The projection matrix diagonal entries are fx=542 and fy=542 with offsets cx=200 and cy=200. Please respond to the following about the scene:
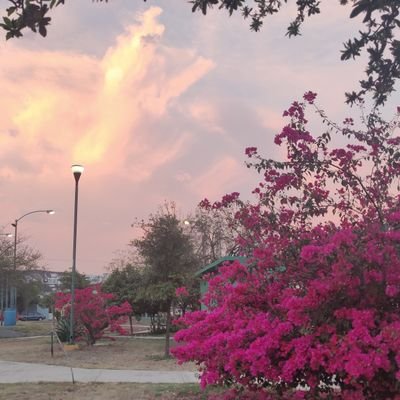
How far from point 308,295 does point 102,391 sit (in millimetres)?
5659

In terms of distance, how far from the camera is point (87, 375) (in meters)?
11.4

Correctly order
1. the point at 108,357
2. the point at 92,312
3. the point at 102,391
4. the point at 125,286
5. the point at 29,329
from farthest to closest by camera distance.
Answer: the point at 29,329, the point at 125,286, the point at 92,312, the point at 108,357, the point at 102,391

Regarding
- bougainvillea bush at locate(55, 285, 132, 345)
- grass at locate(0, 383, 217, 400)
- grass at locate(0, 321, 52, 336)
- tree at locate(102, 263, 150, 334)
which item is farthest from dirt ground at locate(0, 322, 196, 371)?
grass at locate(0, 321, 52, 336)

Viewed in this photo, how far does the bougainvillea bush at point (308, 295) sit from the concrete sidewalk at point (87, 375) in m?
4.31

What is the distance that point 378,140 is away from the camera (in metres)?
7.61

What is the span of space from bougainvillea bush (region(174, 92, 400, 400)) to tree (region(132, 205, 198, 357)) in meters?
8.90

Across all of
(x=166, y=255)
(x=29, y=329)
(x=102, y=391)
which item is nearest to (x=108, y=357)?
(x=166, y=255)

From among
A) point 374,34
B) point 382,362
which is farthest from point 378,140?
point 382,362

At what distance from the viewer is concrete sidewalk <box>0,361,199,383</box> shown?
35.0ft

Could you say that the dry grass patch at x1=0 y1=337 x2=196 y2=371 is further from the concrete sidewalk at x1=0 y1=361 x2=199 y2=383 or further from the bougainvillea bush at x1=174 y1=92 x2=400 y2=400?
the bougainvillea bush at x1=174 y1=92 x2=400 y2=400

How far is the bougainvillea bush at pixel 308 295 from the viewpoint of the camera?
4668mm

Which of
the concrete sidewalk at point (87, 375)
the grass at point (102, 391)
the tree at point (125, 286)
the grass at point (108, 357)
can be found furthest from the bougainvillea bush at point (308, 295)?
the tree at point (125, 286)

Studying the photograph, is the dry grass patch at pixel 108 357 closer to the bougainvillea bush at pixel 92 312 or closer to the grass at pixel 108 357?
the grass at pixel 108 357

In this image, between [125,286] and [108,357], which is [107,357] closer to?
[108,357]
